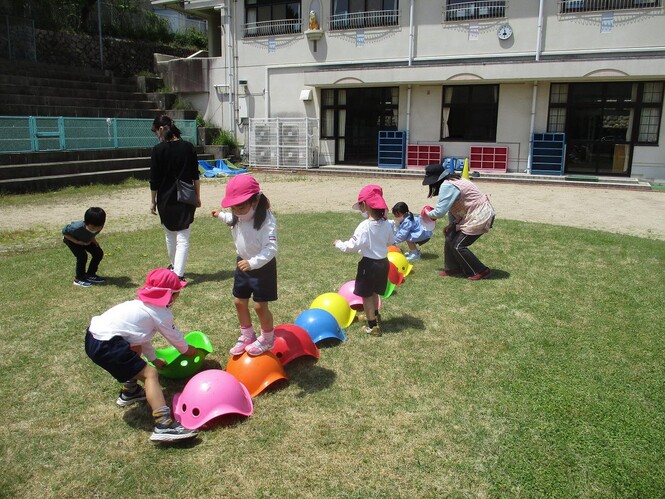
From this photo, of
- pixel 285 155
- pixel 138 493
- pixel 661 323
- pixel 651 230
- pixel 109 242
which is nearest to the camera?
pixel 138 493

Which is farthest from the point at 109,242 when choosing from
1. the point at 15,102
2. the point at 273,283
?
the point at 15,102

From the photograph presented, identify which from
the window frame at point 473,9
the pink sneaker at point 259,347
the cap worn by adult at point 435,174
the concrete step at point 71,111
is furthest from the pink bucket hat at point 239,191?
the window frame at point 473,9

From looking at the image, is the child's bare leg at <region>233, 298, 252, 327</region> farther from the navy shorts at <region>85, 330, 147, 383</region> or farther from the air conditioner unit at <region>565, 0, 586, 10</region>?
the air conditioner unit at <region>565, 0, 586, 10</region>

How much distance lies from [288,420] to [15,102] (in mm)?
18374

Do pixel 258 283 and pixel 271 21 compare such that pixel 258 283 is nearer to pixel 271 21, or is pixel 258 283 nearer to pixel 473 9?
pixel 473 9

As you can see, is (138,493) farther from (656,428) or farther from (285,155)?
(285,155)

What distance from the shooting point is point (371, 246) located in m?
4.90

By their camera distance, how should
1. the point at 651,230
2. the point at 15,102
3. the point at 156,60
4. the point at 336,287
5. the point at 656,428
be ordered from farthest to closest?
the point at 156,60
the point at 15,102
the point at 651,230
the point at 336,287
the point at 656,428

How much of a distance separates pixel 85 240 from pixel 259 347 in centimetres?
341

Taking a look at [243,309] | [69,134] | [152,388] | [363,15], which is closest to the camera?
[152,388]

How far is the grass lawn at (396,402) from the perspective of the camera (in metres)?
3.03

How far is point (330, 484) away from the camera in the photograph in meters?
2.98

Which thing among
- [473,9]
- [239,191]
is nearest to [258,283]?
[239,191]

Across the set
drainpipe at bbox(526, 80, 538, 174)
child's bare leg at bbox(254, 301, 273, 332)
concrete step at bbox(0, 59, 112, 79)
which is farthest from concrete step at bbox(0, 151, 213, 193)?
drainpipe at bbox(526, 80, 538, 174)
